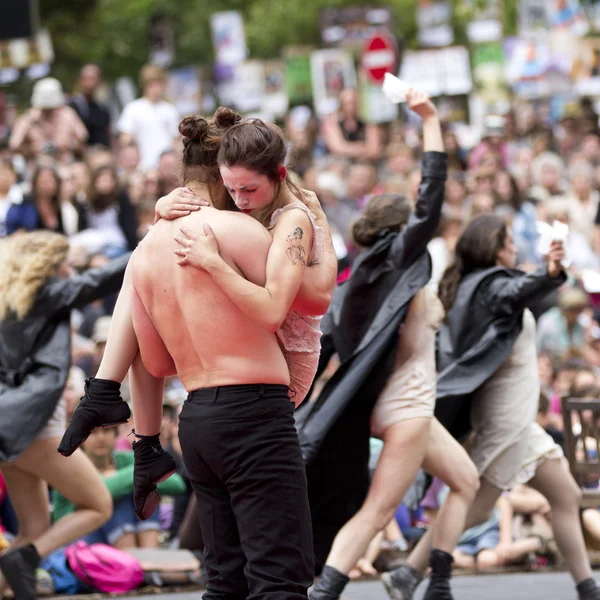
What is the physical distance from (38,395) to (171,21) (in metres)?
36.7

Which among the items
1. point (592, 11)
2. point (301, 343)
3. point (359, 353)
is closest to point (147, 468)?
point (301, 343)

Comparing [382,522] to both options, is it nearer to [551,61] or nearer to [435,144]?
[435,144]

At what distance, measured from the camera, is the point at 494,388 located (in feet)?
24.4

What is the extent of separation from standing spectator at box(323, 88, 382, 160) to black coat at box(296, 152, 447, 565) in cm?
951

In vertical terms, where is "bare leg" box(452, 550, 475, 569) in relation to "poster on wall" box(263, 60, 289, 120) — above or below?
below

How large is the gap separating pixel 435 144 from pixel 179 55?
117 feet

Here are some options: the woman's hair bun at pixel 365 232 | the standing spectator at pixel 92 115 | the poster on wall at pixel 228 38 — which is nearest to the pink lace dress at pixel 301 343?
the woman's hair bun at pixel 365 232

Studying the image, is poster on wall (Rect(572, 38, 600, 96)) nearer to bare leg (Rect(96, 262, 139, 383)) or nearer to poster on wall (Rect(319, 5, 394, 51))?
poster on wall (Rect(319, 5, 394, 51))

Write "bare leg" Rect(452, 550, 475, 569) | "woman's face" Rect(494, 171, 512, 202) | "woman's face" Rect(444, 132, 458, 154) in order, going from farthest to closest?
"woman's face" Rect(444, 132, 458, 154), "woman's face" Rect(494, 171, 512, 202), "bare leg" Rect(452, 550, 475, 569)

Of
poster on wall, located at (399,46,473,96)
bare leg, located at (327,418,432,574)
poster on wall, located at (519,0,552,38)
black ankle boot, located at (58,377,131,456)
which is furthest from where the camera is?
poster on wall, located at (519,0,552,38)

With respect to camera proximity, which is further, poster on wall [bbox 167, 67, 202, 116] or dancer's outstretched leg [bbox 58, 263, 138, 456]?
poster on wall [bbox 167, 67, 202, 116]

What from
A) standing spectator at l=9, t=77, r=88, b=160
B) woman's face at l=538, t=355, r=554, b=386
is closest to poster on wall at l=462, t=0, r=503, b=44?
standing spectator at l=9, t=77, r=88, b=160

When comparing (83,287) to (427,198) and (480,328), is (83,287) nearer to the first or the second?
(427,198)

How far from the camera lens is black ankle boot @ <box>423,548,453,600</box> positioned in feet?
23.2
